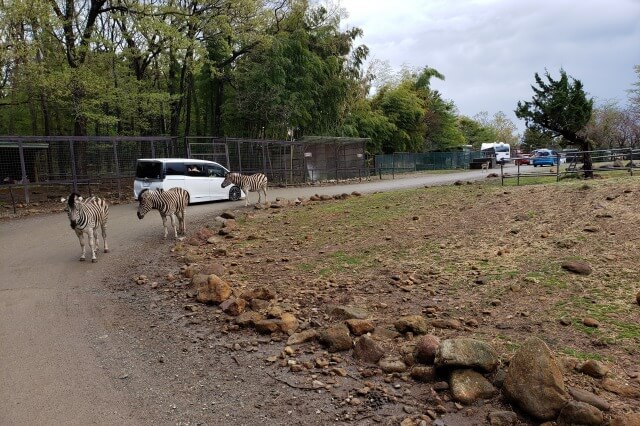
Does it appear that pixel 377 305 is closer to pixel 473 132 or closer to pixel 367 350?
pixel 367 350

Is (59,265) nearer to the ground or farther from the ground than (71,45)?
nearer to the ground

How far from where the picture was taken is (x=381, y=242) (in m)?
9.78

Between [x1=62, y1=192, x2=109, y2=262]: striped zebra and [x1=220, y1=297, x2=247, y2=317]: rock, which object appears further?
[x1=62, y1=192, x2=109, y2=262]: striped zebra

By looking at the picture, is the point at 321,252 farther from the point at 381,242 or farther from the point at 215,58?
the point at 215,58

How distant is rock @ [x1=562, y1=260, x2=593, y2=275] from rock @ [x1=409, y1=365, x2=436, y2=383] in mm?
3723

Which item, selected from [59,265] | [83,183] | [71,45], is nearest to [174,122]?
[71,45]

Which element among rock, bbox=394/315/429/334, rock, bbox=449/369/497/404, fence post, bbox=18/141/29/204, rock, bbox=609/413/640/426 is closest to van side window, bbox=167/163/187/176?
fence post, bbox=18/141/29/204

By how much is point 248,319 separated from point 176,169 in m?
13.7

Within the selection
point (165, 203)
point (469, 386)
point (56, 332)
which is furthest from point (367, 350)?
point (165, 203)

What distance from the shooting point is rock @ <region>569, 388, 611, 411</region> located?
11.9 feet

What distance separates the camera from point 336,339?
5113 millimetres

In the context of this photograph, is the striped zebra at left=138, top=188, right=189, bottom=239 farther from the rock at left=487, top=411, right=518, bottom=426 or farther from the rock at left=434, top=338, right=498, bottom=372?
the rock at left=487, top=411, right=518, bottom=426

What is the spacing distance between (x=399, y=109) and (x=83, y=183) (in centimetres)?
3618

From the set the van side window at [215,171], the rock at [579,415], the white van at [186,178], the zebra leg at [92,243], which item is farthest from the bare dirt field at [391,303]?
the van side window at [215,171]
